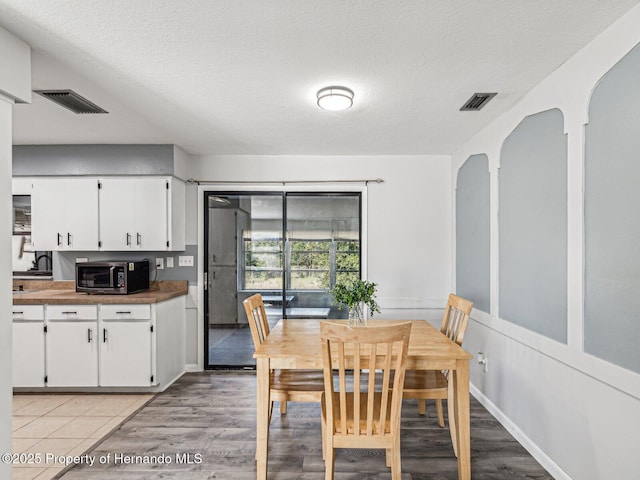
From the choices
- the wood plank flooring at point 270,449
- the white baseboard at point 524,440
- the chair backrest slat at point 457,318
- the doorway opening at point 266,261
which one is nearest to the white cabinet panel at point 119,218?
the doorway opening at point 266,261

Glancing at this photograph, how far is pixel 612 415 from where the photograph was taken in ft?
5.76

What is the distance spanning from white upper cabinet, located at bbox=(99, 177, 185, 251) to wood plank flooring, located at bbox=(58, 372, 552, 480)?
1604 mm

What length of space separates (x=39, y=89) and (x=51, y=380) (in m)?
2.59

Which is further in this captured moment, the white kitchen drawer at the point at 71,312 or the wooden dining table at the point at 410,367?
the white kitchen drawer at the point at 71,312

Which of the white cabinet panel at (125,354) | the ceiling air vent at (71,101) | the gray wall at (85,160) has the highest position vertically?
the ceiling air vent at (71,101)

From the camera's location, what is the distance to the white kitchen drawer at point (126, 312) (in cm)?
349

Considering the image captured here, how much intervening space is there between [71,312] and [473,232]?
386 cm

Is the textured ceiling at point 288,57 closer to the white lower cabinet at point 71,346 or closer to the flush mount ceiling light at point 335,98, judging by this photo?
the flush mount ceiling light at point 335,98

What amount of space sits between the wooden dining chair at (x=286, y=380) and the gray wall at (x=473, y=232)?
168 centimetres

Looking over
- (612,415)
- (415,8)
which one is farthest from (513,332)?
(415,8)

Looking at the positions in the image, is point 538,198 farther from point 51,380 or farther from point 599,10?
point 51,380

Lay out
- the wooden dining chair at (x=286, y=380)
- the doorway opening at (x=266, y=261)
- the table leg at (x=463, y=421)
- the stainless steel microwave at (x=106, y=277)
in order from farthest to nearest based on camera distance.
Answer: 1. the doorway opening at (x=266, y=261)
2. the stainless steel microwave at (x=106, y=277)
3. the wooden dining chair at (x=286, y=380)
4. the table leg at (x=463, y=421)

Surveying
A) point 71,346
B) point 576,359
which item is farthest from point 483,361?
point 71,346

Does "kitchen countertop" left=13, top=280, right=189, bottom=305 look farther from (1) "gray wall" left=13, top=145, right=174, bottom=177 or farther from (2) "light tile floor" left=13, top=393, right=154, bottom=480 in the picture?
(1) "gray wall" left=13, top=145, right=174, bottom=177
